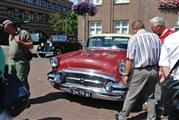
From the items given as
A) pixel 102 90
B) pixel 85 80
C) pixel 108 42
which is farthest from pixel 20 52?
pixel 108 42

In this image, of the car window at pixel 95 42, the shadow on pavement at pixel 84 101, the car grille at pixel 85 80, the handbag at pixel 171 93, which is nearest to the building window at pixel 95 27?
the car window at pixel 95 42

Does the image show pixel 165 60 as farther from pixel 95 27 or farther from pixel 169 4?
pixel 95 27

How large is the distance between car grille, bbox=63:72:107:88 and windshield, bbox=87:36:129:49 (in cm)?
163

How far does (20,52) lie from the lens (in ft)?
20.8

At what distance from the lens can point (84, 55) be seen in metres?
7.04

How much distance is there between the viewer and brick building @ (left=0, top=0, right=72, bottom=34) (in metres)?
48.7

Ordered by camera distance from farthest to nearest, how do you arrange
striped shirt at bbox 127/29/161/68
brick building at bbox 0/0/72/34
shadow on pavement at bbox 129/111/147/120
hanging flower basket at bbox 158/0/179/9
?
brick building at bbox 0/0/72/34, hanging flower basket at bbox 158/0/179/9, shadow on pavement at bbox 129/111/147/120, striped shirt at bbox 127/29/161/68

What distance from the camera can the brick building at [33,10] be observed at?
48734 mm

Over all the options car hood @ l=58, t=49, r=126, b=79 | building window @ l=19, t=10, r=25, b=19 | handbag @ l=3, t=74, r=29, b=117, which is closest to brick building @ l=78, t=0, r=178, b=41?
car hood @ l=58, t=49, r=126, b=79

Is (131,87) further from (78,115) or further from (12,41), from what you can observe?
(12,41)

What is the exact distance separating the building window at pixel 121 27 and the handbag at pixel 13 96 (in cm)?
2224

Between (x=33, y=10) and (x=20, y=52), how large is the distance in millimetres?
50026

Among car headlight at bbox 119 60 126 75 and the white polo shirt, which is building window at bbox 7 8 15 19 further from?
the white polo shirt

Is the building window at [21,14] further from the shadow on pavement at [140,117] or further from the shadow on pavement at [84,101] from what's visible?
the shadow on pavement at [140,117]
